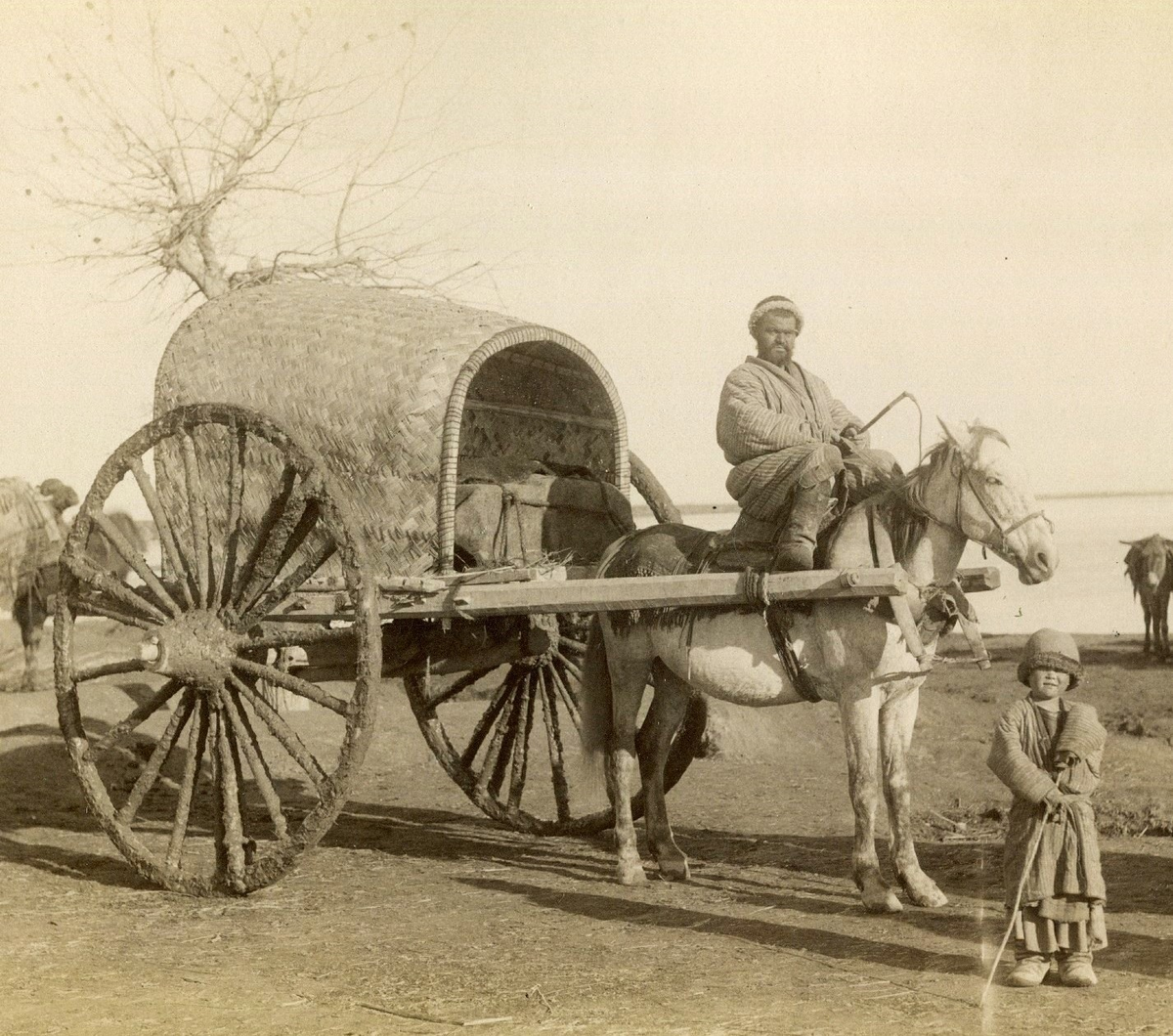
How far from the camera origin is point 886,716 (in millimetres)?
6578

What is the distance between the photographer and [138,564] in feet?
23.3

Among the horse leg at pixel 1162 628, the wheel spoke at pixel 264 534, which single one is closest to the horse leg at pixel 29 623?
the wheel spoke at pixel 264 534

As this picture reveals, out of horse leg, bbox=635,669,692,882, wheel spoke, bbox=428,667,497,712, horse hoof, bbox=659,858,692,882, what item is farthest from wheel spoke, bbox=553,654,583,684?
horse hoof, bbox=659,858,692,882

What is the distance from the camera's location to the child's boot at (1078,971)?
194 inches

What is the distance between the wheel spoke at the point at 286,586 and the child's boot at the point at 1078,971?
11.7 feet

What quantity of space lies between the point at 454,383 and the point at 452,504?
58 centimetres

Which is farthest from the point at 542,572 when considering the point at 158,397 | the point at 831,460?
the point at 158,397

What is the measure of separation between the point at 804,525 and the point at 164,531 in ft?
10.8

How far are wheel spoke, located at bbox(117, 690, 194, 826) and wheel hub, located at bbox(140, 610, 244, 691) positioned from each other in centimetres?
16

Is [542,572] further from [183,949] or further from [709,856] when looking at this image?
[183,949]

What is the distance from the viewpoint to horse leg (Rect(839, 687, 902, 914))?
6.31 metres

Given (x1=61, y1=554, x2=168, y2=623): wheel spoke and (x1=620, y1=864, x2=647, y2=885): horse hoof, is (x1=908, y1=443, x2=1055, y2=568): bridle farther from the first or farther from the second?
(x1=61, y1=554, x2=168, y2=623): wheel spoke

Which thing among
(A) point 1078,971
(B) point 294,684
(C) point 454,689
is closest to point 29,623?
(C) point 454,689

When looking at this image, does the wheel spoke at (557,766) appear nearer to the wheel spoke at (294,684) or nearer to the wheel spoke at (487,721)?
the wheel spoke at (487,721)
